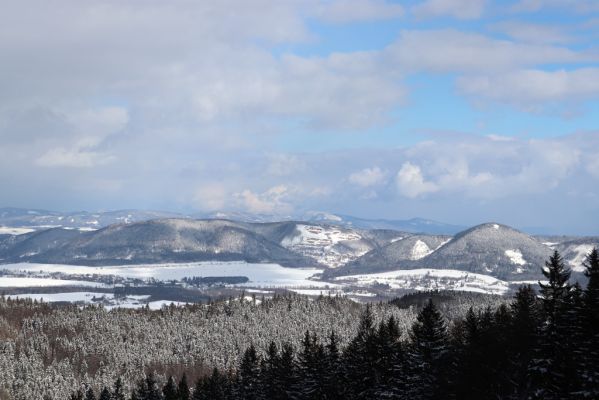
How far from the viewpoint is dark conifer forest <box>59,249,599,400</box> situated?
50.0 m

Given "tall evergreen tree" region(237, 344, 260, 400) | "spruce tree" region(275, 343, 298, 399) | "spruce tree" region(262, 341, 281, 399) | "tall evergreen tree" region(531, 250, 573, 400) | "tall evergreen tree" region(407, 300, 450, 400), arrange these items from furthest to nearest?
"tall evergreen tree" region(237, 344, 260, 400), "spruce tree" region(262, 341, 281, 399), "spruce tree" region(275, 343, 298, 399), "tall evergreen tree" region(407, 300, 450, 400), "tall evergreen tree" region(531, 250, 573, 400)

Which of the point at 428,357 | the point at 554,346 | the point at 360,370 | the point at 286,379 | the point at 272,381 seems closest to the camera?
the point at 554,346

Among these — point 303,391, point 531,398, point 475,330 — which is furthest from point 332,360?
point 531,398

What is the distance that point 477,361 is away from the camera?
6259 cm

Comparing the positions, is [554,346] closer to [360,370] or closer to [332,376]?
[360,370]

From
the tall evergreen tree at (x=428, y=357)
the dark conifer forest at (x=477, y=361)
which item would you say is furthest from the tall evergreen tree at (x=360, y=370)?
the tall evergreen tree at (x=428, y=357)

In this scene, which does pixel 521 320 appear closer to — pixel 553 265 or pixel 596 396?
pixel 553 265

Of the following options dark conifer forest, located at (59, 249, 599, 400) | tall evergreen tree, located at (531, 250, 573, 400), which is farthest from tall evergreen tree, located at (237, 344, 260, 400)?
tall evergreen tree, located at (531, 250, 573, 400)

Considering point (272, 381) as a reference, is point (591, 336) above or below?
above

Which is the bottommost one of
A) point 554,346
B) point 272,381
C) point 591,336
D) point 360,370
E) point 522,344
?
point 272,381

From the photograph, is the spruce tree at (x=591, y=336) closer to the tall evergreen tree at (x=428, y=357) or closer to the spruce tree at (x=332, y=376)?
the tall evergreen tree at (x=428, y=357)

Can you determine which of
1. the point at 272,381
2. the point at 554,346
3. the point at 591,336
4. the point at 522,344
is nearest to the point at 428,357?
the point at 522,344

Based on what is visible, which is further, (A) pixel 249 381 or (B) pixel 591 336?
(A) pixel 249 381

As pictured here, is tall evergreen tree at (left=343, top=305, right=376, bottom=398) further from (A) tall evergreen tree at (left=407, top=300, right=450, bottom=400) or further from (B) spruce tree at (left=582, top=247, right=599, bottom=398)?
(B) spruce tree at (left=582, top=247, right=599, bottom=398)
